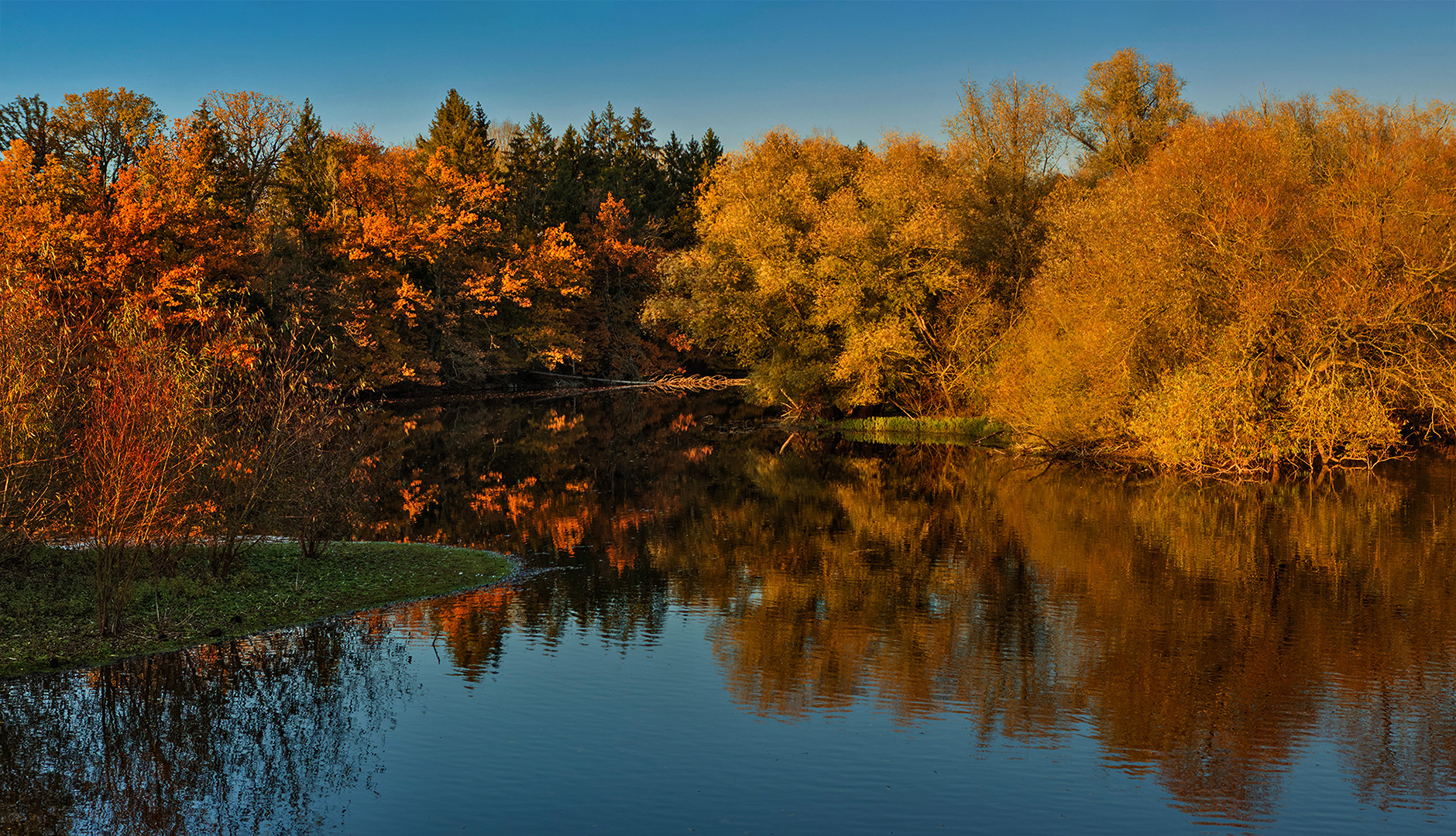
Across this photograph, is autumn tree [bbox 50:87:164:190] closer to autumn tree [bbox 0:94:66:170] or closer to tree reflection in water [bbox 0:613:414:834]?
autumn tree [bbox 0:94:66:170]

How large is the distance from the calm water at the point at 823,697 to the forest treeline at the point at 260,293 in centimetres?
321

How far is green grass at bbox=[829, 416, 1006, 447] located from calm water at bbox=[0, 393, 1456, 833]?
63.1 ft

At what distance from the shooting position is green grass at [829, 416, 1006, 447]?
4519 cm

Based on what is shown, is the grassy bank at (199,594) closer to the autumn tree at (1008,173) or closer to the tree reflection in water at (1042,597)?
the tree reflection in water at (1042,597)

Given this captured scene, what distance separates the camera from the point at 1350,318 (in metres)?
31.1

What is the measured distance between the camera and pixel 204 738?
12.0m

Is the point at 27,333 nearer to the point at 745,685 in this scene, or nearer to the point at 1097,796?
the point at 745,685

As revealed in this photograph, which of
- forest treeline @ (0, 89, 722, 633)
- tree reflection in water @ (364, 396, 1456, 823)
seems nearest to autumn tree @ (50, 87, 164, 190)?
forest treeline @ (0, 89, 722, 633)

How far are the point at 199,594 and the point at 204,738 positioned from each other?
576 cm

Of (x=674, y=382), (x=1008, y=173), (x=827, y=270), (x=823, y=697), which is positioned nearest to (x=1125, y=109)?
(x=1008, y=173)

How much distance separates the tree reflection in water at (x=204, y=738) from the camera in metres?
10.1

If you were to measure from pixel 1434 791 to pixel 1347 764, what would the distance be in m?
0.81

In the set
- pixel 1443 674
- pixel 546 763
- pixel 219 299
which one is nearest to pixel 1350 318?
pixel 1443 674

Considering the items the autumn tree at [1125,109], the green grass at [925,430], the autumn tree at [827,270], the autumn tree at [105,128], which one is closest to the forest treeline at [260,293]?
the autumn tree at [105,128]
